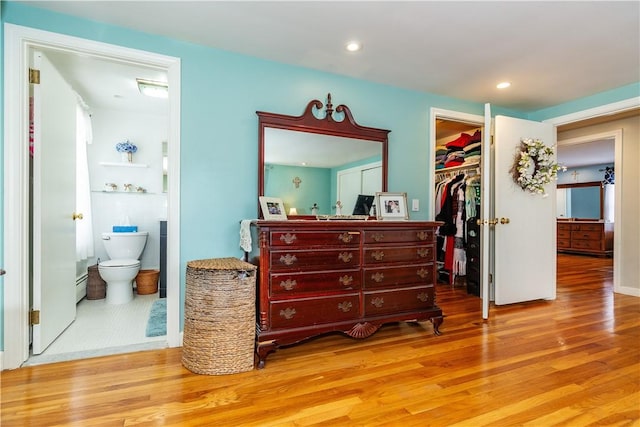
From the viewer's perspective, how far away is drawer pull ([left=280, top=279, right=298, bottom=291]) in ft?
7.24

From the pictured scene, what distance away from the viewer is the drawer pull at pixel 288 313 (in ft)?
7.23

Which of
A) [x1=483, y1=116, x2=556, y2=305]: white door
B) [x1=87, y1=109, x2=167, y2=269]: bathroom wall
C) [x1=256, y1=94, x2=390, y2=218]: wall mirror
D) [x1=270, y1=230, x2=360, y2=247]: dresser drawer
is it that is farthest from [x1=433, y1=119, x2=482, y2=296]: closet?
[x1=87, y1=109, x2=167, y2=269]: bathroom wall

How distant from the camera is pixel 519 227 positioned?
369cm

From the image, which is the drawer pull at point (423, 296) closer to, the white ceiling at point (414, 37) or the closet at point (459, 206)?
the closet at point (459, 206)

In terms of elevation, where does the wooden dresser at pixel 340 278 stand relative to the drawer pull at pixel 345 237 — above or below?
below

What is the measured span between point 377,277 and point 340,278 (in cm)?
31

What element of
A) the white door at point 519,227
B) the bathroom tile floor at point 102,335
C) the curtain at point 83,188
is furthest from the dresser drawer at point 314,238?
the curtain at point 83,188

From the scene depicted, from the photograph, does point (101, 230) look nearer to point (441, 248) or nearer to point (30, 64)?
point (30, 64)

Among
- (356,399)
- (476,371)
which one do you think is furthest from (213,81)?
(476,371)

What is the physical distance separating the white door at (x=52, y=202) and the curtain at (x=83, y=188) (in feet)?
2.61

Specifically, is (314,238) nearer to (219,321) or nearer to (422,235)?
(219,321)

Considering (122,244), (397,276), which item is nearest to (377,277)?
(397,276)

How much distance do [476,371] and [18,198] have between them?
3.08 m

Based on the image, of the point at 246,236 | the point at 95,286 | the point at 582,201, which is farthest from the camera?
the point at 582,201
